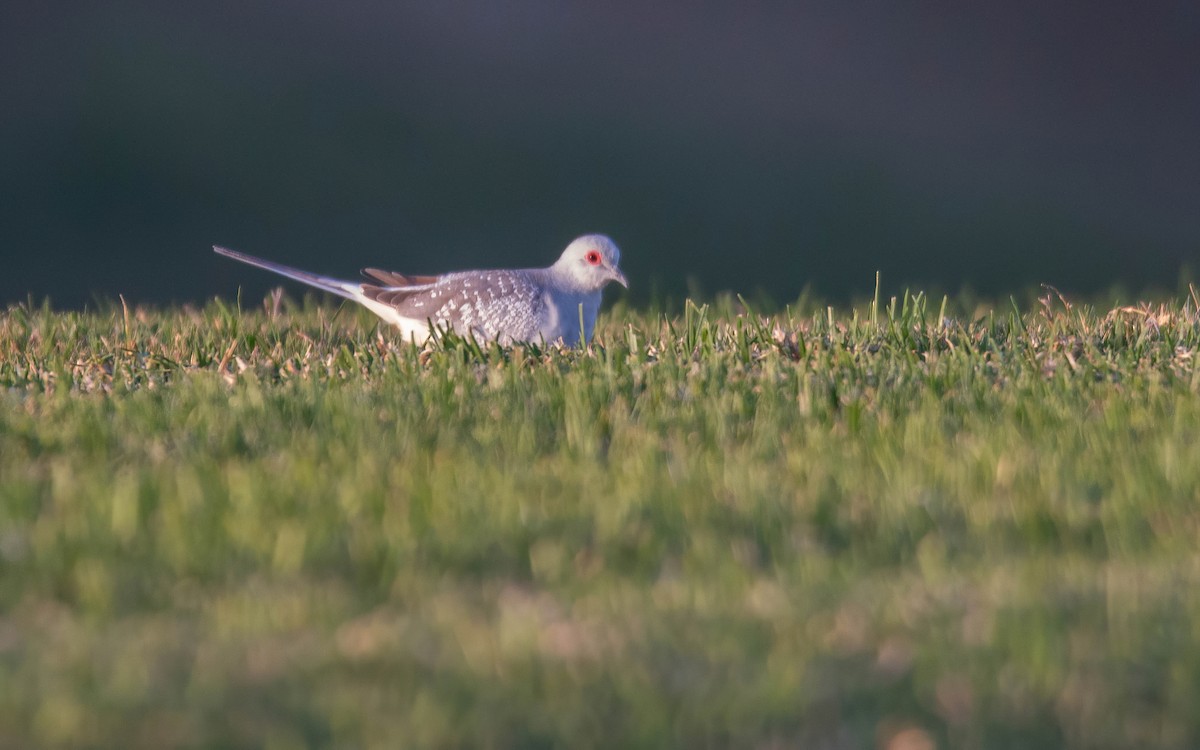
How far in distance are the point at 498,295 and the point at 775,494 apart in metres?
3.34

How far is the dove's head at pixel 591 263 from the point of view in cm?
746

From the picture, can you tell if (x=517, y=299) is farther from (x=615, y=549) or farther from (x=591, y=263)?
(x=615, y=549)

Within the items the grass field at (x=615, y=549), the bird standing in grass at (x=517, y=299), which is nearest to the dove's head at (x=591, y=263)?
the bird standing in grass at (x=517, y=299)

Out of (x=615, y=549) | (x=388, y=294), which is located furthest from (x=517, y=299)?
(x=615, y=549)

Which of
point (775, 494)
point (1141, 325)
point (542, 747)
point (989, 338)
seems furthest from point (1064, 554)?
point (1141, 325)

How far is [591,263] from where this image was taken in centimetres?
749

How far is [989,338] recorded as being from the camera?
681 centimetres

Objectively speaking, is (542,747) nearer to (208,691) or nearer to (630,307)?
(208,691)

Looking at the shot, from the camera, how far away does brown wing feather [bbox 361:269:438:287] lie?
7969 millimetres

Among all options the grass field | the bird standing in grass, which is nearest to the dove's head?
the bird standing in grass

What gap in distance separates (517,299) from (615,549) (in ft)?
11.8

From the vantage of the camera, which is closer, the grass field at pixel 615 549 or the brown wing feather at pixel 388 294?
the grass field at pixel 615 549

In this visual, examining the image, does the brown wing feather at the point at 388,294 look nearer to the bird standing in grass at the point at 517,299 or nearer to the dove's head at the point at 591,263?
the bird standing in grass at the point at 517,299

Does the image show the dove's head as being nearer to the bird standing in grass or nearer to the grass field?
the bird standing in grass
